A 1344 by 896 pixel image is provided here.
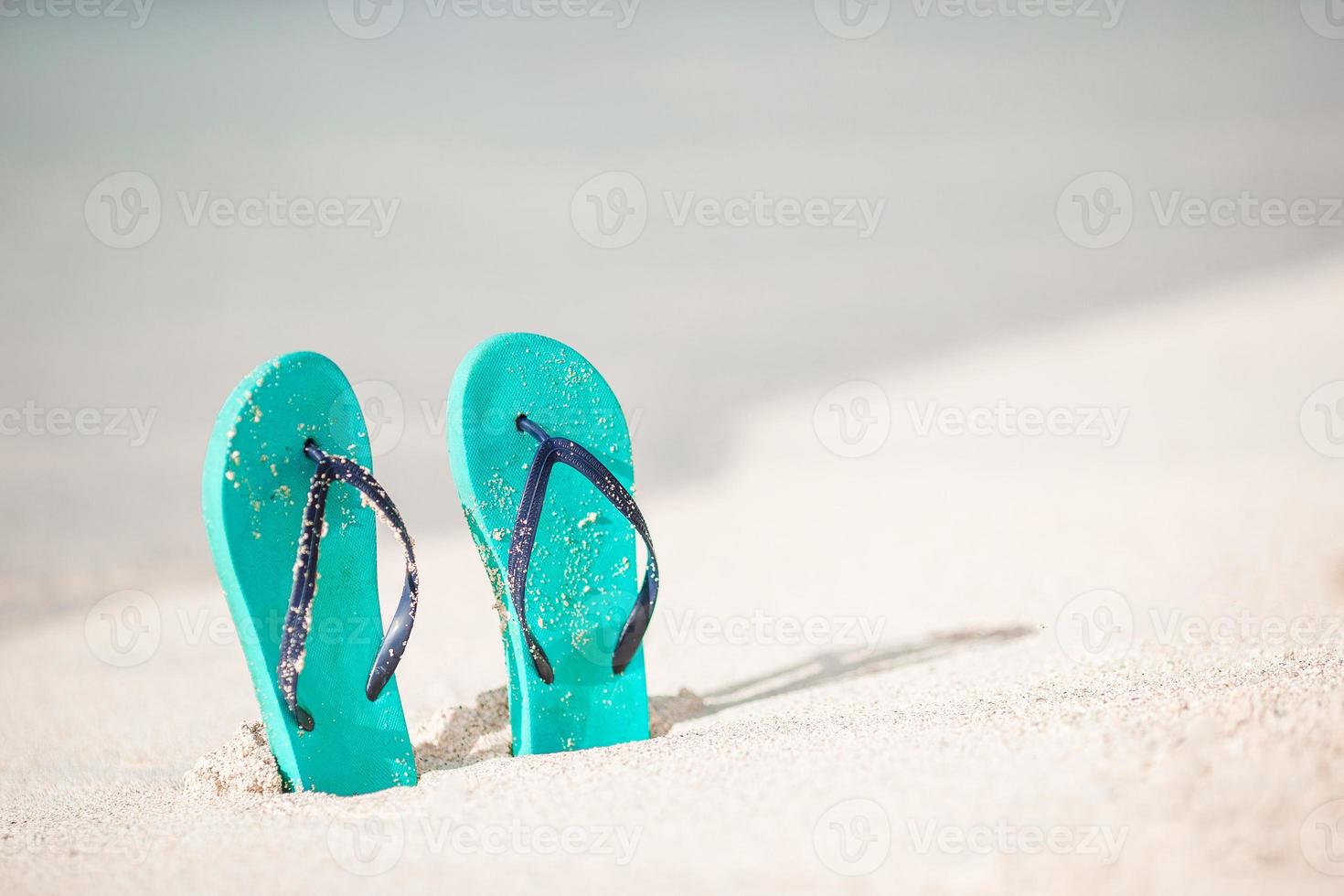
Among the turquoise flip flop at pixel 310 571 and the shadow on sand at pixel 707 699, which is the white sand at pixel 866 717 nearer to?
the shadow on sand at pixel 707 699

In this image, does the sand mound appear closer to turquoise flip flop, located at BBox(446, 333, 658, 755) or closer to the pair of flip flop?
the pair of flip flop

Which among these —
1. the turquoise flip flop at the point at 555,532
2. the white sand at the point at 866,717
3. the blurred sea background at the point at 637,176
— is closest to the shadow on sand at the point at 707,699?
the white sand at the point at 866,717

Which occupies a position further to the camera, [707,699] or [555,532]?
[707,699]

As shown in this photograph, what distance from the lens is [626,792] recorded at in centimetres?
133

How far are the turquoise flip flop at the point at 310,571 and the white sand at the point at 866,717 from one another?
0.15 metres

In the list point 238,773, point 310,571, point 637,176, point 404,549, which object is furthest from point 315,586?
point 637,176

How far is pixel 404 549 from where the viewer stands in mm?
1693

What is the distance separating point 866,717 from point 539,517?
0.73 m

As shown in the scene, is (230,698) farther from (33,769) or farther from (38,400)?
(38,400)

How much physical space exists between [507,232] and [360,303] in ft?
3.87

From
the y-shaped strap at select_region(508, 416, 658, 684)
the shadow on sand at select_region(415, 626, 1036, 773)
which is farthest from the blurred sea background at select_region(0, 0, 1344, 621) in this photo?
the y-shaped strap at select_region(508, 416, 658, 684)

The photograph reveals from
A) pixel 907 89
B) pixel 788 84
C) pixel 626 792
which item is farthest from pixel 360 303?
pixel 626 792

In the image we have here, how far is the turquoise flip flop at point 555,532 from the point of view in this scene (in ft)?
6.14

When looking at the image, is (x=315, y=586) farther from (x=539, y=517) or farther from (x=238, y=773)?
(x=539, y=517)
